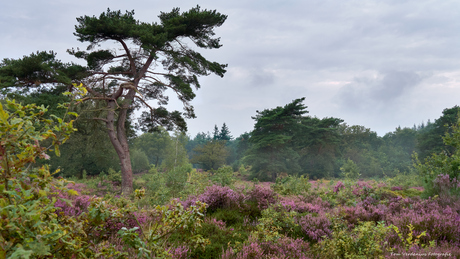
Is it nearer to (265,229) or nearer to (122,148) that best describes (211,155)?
(122,148)

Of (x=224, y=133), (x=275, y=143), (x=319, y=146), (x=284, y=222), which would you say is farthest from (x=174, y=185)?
(x=224, y=133)

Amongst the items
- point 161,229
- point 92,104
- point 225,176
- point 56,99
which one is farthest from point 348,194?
point 92,104

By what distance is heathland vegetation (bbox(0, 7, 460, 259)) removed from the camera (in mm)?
1749

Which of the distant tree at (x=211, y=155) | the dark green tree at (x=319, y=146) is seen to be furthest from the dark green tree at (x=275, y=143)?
the distant tree at (x=211, y=155)

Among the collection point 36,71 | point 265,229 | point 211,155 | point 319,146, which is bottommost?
point 265,229

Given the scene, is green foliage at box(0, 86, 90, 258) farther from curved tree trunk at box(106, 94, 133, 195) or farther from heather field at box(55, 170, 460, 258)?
curved tree trunk at box(106, 94, 133, 195)

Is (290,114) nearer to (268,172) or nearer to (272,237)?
(268,172)

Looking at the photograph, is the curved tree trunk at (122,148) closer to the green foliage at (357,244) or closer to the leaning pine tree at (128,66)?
the leaning pine tree at (128,66)

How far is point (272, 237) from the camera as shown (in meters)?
3.54

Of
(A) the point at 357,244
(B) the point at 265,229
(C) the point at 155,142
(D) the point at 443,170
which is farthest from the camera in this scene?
(C) the point at 155,142

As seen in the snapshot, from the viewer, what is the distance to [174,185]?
40.9ft

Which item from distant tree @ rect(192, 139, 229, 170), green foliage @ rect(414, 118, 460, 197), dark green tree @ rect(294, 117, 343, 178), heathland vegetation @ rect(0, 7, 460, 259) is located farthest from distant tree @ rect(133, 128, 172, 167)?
green foliage @ rect(414, 118, 460, 197)

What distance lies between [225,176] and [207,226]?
5.31 metres

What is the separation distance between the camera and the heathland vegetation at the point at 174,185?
1.75 metres
